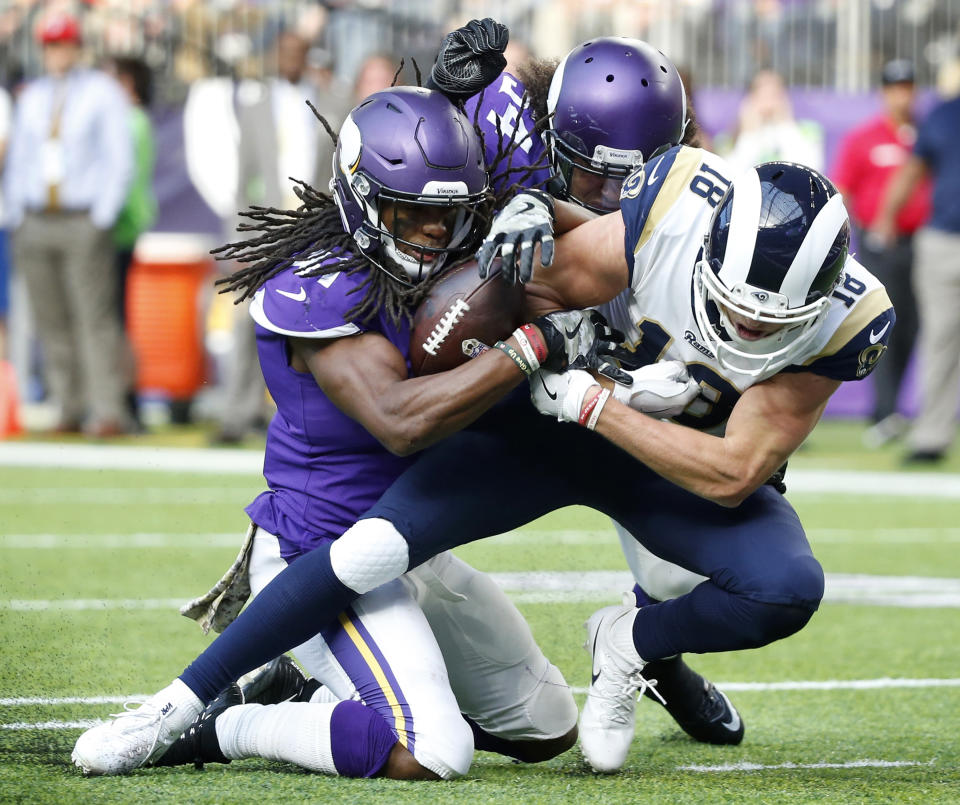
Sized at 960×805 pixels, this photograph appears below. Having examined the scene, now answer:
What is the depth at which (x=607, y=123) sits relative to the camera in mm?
3688

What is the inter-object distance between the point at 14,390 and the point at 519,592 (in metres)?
6.11

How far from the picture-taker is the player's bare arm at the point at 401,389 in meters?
3.09

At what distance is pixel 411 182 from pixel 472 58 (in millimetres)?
413

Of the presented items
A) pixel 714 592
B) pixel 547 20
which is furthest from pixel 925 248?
pixel 714 592

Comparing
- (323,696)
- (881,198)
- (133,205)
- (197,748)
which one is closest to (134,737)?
(197,748)

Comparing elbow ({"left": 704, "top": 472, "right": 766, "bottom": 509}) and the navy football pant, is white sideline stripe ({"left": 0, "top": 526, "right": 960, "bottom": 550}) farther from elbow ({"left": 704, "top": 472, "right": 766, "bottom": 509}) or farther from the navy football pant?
elbow ({"left": 704, "top": 472, "right": 766, "bottom": 509})

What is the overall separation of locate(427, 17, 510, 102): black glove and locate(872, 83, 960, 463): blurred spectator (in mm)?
5652

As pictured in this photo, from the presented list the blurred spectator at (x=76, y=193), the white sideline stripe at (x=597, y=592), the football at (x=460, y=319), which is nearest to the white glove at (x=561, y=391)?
the football at (x=460, y=319)

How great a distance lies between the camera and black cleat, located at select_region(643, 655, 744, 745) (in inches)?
141

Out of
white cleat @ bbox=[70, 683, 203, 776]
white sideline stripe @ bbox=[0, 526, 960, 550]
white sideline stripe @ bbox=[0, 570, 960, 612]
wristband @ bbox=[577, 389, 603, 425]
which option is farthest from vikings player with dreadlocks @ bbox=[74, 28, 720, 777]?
white sideline stripe @ bbox=[0, 526, 960, 550]

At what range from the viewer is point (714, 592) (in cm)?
323

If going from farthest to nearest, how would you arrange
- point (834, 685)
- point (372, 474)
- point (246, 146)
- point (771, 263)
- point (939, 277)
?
1. point (246, 146)
2. point (939, 277)
3. point (834, 685)
4. point (372, 474)
5. point (771, 263)

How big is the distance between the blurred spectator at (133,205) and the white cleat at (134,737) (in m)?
6.60

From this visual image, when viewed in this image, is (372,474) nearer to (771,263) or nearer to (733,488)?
(733,488)
